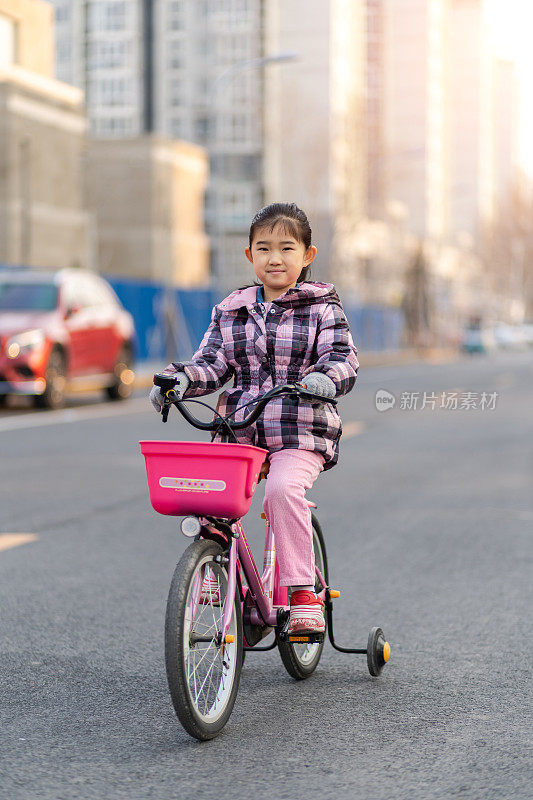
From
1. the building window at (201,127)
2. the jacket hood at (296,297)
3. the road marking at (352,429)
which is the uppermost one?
the building window at (201,127)

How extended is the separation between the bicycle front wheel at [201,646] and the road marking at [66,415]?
39.3 ft

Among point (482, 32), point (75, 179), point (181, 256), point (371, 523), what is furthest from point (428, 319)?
point (482, 32)

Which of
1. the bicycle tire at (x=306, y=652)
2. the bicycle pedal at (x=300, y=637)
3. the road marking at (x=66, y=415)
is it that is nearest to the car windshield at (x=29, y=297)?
the road marking at (x=66, y=415)

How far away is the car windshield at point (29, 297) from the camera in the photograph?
64.4 ft

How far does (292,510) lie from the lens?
4.56m

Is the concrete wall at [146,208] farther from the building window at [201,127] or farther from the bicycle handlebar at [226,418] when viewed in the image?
the bicycle handlebar at [226,418]

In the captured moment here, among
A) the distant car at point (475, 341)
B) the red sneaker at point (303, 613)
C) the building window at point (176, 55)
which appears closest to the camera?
the red sneaker at point (303, 613)

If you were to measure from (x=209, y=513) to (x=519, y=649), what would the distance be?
198 centimetres

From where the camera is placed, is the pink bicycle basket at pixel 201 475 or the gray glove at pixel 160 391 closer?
the pink bicycle basket at pixel 201 475

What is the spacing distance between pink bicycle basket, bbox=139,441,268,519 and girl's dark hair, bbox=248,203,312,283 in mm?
884

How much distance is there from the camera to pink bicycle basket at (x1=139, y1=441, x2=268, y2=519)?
4.11 metres

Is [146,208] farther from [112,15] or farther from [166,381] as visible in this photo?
[166,381]

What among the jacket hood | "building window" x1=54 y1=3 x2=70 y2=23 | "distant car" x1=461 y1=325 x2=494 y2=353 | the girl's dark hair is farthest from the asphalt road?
"building window" x1=54 y1=3 x2=70 y2=23

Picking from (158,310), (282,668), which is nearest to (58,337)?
(282,668)
